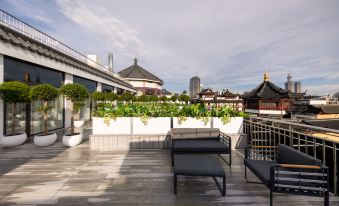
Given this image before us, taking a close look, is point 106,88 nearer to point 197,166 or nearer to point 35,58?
point 35,58

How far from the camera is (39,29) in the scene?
970cm

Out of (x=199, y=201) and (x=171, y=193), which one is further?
(x=171, y=193)

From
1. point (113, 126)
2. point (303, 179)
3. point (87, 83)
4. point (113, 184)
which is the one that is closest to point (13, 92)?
point (113, 126)

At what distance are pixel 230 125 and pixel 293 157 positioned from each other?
3521 millimetres

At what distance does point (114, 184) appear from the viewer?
399cm

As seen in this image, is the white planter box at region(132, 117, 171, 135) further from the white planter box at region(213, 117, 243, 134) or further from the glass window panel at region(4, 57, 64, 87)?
the glass window panel at region(4, 57, 64, 87)

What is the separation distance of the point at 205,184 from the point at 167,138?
9.57 feet

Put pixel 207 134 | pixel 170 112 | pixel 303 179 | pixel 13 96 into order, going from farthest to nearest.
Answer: pixel 13 96 < pixel 170 112 < pixel 207 134 < pixel 303 179

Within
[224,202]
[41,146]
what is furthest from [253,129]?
[41,146]

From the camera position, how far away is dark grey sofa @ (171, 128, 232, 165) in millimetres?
5000

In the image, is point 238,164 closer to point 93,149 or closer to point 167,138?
point 167,138

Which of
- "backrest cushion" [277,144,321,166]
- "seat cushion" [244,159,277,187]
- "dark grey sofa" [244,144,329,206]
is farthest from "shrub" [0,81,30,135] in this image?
"backrest cushion" [277,144,321,166]

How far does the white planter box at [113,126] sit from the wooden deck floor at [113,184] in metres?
1.03

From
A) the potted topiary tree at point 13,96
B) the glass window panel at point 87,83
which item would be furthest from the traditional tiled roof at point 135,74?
the potted topiary tree at point 13,96
